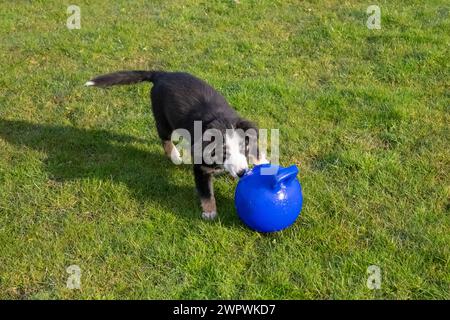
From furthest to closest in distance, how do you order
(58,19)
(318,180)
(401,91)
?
(58,19) → (401,91) → (318,180)

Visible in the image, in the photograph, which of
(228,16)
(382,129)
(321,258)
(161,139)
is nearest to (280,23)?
(228,16)

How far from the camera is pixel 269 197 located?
360 cm

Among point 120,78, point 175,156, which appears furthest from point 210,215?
point 120,78

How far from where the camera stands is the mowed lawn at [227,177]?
11.9ft

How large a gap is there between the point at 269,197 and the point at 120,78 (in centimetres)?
210

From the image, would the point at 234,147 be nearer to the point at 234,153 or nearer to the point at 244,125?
the point at 234,153

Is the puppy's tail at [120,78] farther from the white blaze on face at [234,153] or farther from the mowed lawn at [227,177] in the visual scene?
the white blaze on face at [234,153]

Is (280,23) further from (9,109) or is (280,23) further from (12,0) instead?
(12,0)

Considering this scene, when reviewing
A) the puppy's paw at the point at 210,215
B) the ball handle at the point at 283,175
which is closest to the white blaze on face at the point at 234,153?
the ball handle at the point at 283,175

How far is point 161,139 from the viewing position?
196 inches
